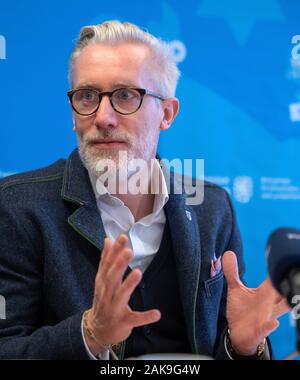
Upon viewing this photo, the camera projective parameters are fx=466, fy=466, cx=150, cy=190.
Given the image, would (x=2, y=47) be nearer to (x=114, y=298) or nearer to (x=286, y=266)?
(x=114, y=298)

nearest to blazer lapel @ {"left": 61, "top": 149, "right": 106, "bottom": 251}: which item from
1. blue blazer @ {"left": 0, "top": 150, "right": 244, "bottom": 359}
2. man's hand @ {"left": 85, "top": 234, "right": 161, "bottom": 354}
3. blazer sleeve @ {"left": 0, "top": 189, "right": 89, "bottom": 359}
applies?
blue blazer @ {"left": 0, "top": 150, "right": 244, "bottom": 359}

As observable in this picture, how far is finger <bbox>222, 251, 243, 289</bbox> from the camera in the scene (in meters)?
1.01

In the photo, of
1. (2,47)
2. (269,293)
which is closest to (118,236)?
(269,293)

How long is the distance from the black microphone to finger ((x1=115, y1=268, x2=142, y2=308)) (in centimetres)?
24

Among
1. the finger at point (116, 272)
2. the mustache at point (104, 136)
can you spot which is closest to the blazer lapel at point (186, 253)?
the mustache at point (104, 136)

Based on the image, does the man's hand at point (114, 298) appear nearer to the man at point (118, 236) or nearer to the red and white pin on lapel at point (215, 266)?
the man at point (118, 236)

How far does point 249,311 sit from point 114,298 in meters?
0.34

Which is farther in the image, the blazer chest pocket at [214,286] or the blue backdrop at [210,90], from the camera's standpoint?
the blue backdrop at [210,90]

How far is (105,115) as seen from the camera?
108 centimetres

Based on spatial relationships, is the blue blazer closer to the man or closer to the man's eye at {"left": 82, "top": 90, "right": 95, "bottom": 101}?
the man

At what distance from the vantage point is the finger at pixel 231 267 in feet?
3.33

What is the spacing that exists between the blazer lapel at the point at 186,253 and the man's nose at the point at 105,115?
0.25m
